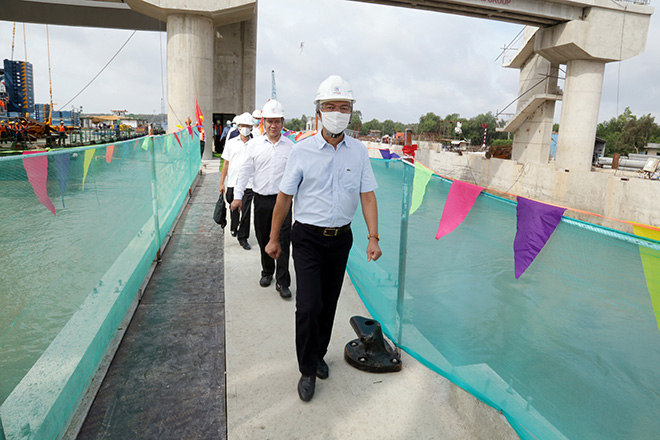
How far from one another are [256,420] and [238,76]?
101ft

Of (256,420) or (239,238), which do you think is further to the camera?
(239,238)

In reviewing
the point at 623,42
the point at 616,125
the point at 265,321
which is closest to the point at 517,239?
the point at 265,321

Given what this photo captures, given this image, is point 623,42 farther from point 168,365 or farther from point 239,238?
point 168,365

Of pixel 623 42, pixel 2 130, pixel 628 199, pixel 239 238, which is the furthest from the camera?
pixel 623 42

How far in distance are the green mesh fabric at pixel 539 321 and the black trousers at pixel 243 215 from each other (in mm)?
2967

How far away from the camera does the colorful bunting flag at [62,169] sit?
103 inches

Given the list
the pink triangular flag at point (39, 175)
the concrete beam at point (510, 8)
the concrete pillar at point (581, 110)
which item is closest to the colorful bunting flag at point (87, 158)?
the pink triangular flag at point (39, 175)

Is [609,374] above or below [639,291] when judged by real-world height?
below

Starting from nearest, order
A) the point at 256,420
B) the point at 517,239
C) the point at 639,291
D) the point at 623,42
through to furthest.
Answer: the point at 639,291 → the point at 517,239 → the point at 256,420 → the point at 623,42

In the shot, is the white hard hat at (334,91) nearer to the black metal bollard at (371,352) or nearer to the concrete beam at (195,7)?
the black metal bollard at (371,352)

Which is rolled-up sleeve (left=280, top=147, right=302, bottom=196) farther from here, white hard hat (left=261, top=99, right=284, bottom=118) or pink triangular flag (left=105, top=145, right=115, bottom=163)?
white hard hat (left=261, top=99, right=284, bottom=118)

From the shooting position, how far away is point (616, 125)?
3056 inches

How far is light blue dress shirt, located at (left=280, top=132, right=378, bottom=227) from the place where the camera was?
3.02 m

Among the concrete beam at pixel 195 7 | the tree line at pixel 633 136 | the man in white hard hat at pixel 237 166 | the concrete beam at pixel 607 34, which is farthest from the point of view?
the tree line at pixel 633 136
